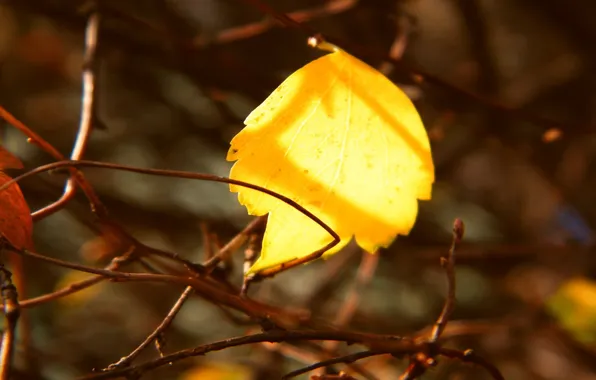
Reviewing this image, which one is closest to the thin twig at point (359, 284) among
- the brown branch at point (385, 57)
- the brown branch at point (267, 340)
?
the brown branch at point (385, 57)

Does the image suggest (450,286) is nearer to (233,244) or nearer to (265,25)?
(233,244)

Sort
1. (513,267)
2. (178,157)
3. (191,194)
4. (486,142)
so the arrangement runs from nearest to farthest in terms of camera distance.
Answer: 1. (486,142)
2. (513,267)
3. (178,157)
4. (191,194)

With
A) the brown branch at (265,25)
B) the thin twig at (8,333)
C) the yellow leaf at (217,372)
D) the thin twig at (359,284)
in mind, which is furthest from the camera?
the yellow leaf at (217,372)

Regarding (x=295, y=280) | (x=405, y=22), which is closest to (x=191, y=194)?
(x=295, y=280)

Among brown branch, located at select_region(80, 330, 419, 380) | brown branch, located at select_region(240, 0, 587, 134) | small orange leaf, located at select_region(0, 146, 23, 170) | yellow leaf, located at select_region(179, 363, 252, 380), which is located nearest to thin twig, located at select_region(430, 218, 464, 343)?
brown branch, located at select_region(80, 330, 419, 380)

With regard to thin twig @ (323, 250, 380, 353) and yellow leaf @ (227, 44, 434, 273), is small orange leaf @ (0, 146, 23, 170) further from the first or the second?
thin twig @ (323, 250, 380, 353)

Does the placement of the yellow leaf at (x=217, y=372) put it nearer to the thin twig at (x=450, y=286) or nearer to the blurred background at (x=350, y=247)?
the blurred background at (x=350, y=247)

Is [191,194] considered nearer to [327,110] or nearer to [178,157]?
[178,157]
